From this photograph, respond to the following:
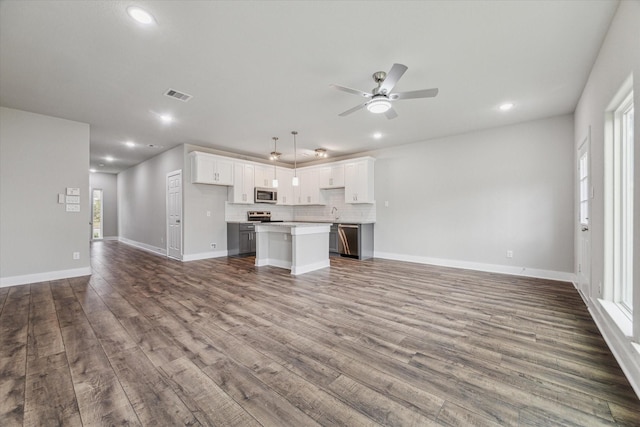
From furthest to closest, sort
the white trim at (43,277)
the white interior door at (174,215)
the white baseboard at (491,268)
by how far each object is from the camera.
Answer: the white interior door at (174,215) → the white baseboard at (491,268) → the white trim at (43,277)

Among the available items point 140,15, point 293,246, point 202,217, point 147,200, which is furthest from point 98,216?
point 140,15

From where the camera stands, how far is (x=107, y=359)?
2.08 metres

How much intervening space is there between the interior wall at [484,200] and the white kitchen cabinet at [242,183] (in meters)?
3.33

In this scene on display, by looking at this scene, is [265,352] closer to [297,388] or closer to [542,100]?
[297,388]

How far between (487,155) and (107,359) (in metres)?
6.19

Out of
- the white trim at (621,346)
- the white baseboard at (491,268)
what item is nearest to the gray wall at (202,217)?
the white baseboard at (491,268)

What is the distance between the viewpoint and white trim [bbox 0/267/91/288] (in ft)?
13.7

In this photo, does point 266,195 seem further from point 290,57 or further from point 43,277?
point 290,57

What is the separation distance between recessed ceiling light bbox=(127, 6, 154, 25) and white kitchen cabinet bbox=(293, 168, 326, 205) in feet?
18.5

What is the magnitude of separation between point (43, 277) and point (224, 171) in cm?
376

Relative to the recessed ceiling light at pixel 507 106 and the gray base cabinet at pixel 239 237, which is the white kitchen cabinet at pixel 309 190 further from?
the recessed ceiling light at pixel 507 106

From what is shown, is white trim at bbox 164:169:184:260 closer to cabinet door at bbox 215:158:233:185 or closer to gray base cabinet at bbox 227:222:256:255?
cabinet door at bbox 215:158:233:185

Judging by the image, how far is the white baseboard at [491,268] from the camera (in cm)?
446

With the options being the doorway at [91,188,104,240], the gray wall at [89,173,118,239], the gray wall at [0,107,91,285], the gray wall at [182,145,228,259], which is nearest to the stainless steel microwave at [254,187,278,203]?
the gray wall at [182,145,228,259]
